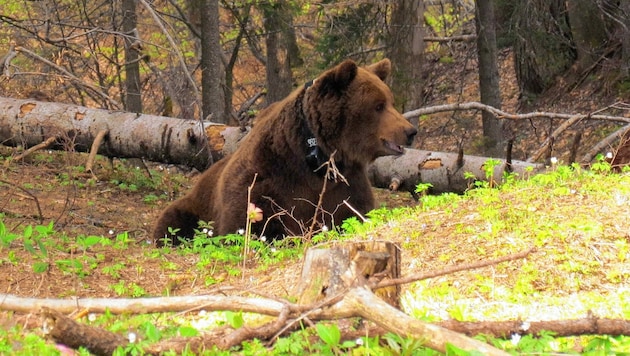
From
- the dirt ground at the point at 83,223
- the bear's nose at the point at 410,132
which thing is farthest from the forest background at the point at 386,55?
the bear's nose at the point at 410,132

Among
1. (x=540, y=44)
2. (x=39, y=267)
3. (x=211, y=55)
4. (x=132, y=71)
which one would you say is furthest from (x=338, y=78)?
(x=540, y=44)

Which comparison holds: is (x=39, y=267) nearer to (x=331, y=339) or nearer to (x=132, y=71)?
(x=331, y=339)

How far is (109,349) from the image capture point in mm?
3283

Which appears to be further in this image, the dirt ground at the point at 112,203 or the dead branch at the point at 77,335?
the dirt ground at the point at 112,203

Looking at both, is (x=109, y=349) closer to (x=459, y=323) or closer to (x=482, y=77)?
(x=459, y=323)

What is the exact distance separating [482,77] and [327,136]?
861 cm

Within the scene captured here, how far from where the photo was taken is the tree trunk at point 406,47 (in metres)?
14.6

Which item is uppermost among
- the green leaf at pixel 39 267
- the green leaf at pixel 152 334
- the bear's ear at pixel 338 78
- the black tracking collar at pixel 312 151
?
the bear's ear at pixel 338 78

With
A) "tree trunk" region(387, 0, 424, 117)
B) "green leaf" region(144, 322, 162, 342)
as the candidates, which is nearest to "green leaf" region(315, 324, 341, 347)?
"green leaf" region(144, 322, 162, 342)

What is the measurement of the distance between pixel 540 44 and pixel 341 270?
14.0 meters

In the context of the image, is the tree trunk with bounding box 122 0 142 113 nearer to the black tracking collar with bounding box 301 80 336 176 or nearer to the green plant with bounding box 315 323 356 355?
the black tracking collar with bounding box 301 80 336 176

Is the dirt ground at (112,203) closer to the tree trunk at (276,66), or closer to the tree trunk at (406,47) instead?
the tree trunk at (406,47)

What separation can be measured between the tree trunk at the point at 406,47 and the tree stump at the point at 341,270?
10911mm

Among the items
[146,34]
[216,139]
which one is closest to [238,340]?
[216,139]
